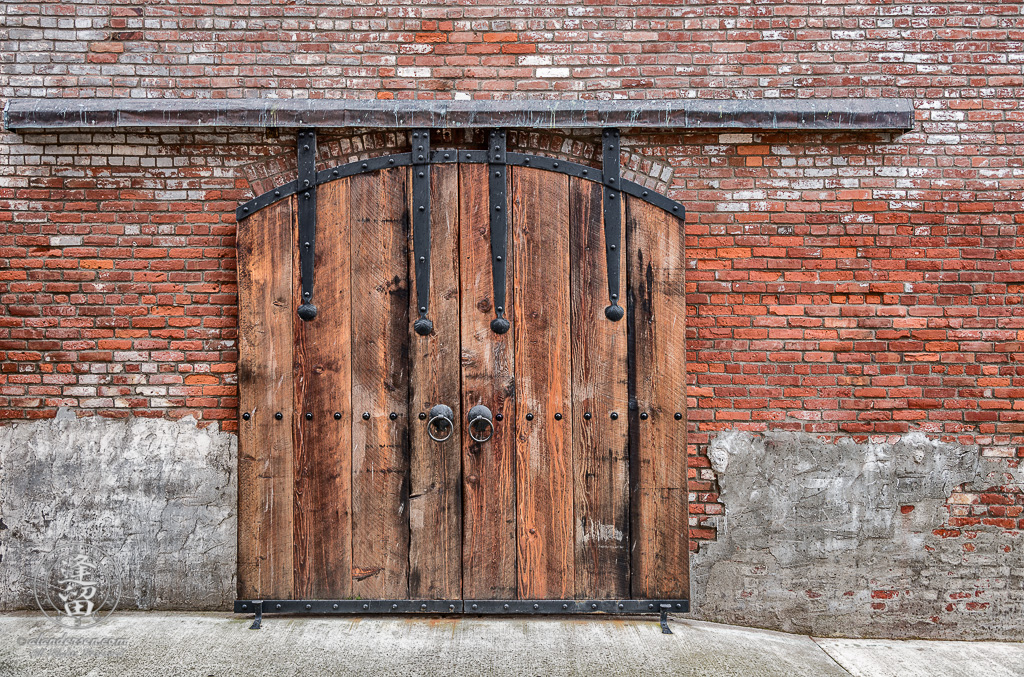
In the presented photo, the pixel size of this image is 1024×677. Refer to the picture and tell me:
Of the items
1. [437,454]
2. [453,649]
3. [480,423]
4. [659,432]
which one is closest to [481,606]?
[453,649]

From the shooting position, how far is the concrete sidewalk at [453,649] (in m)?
2.85

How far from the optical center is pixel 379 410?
325cm

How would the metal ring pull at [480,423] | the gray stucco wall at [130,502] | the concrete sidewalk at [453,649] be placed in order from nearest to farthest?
the concrete sidewalk at [453,649]
the metal ring pull at [480,423]
the gray stucco wall at [130,502]

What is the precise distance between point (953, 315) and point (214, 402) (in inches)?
150

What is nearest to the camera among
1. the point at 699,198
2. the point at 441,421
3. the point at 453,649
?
the point at 453,649

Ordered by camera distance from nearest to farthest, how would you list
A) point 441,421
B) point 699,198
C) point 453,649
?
point 453,649
point 441,421
point 699,198

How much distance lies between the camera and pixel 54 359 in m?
3.33

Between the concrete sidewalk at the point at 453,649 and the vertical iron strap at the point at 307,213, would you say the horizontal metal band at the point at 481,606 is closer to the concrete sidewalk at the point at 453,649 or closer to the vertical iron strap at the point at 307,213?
the concrete sidewalk at the point at 453,649

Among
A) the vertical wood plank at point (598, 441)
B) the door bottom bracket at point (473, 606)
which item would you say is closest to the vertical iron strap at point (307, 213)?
the vertical wood plank at point (598, 441)

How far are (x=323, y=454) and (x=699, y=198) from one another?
7.59ft

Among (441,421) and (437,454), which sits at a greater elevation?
(441,421)

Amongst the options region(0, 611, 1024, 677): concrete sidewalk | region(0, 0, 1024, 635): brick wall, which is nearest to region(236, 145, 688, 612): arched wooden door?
region(0, 611, 1024, 677): concrete sidewalk

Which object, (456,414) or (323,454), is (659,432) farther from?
(323,454)

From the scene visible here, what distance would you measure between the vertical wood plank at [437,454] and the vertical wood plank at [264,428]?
2.06 ft
